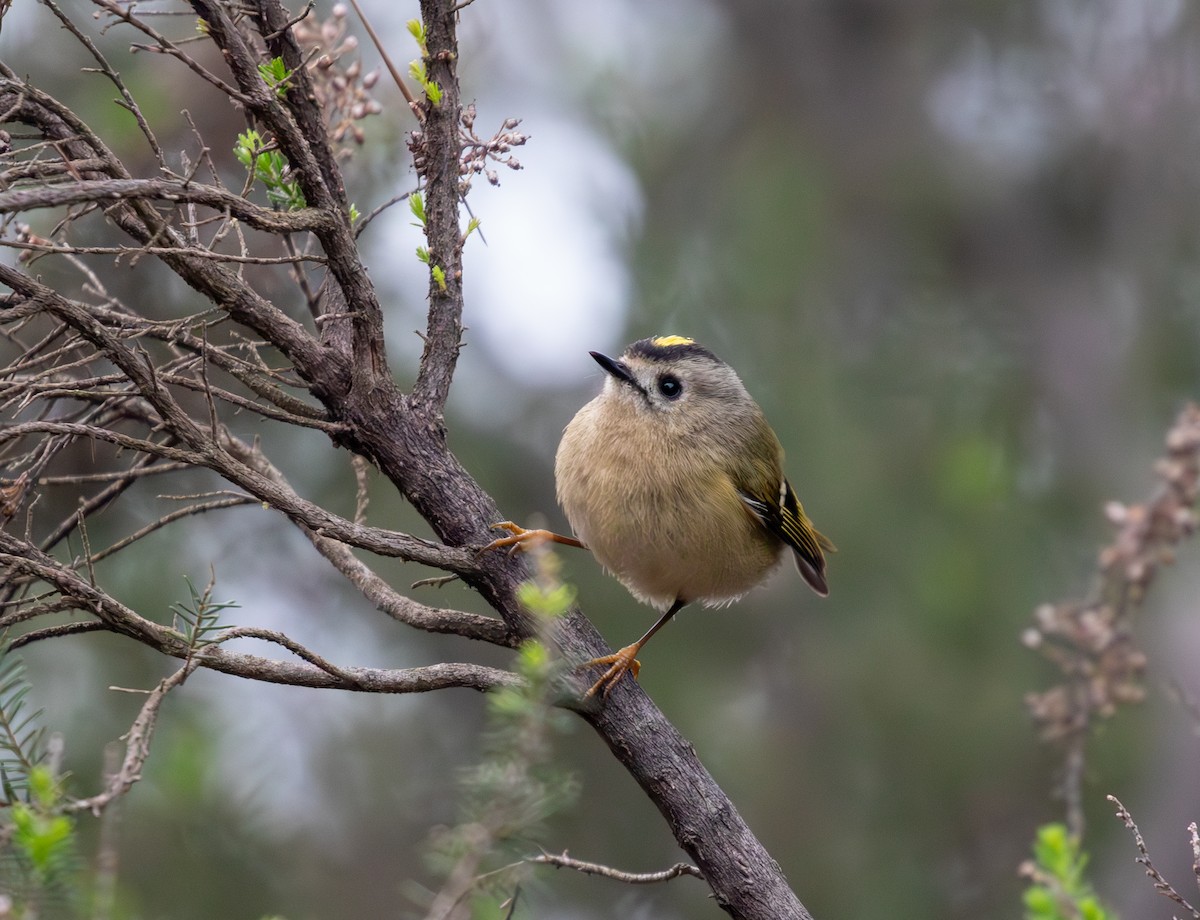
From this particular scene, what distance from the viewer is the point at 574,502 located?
2984 millimetres

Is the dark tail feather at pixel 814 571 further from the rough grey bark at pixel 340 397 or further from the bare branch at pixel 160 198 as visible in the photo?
the bare branch at pixel 160 198

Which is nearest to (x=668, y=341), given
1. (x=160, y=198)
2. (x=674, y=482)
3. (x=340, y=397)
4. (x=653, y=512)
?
(x=674, y=482)

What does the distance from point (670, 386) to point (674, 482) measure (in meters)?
0.37

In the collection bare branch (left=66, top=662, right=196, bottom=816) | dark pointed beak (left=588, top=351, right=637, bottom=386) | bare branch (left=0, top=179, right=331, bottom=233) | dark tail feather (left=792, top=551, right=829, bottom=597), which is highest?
dark tail feather (left=792, top=551, right=829, bottom=597)

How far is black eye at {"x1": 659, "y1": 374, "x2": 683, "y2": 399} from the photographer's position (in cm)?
320

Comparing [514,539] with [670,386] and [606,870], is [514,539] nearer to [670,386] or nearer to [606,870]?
[606,870]

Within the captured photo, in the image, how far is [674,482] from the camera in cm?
295

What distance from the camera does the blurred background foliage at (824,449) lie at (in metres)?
4.20

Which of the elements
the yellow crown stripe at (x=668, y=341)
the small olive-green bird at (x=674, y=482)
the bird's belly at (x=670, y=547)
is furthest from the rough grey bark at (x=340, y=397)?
the yellow crown stripe at (x=668, y=341)

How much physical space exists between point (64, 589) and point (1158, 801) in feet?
13.3

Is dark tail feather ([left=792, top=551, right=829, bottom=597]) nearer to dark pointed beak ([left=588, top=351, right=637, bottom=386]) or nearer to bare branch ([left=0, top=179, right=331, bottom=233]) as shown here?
dark pointed beak ([left=588, top=351, right=637, bottom=386])

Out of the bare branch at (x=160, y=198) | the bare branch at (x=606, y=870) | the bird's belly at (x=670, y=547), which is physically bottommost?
the bare branch at (x=606, y=870)

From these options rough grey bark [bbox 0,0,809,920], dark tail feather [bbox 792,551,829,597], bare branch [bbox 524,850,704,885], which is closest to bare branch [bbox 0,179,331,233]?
rough grey bark [bbox 0,0,809,920]

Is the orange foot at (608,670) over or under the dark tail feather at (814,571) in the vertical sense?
under
